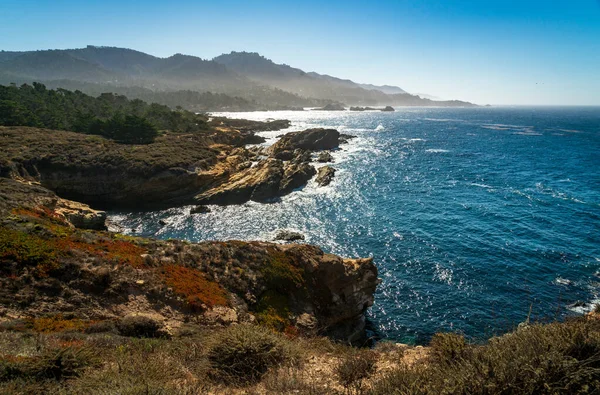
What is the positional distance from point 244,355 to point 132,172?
163 ft

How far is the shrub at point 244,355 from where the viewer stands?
9.55m

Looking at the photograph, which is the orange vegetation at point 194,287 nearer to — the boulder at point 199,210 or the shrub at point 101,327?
the shrub at point 101,327

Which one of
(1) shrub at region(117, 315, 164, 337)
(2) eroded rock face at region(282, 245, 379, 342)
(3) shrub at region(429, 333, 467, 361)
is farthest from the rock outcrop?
(3) shrub at region(429, 333, 467, 361)

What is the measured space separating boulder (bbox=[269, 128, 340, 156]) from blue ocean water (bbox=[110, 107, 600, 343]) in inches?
756

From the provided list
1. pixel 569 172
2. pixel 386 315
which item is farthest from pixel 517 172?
pixel 386 315

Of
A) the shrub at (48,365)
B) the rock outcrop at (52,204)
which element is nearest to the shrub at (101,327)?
the shrub at (48,365)

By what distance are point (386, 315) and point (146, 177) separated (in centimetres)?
4280

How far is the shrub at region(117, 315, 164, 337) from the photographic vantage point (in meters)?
13.1

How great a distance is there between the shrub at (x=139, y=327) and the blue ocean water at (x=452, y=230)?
14.1 metres

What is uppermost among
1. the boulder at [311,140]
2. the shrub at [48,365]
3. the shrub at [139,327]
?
the boulder at [311,140]

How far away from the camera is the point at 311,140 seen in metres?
95.9

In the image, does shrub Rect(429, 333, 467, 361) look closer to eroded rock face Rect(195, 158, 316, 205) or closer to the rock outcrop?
the rock outcrop

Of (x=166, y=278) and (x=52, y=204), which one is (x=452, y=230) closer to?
(x=166, y=278)

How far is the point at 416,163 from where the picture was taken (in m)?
78.6
